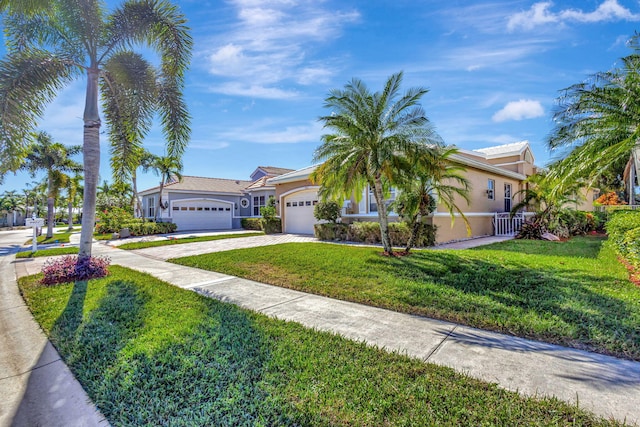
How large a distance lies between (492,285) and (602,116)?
23.3 ft

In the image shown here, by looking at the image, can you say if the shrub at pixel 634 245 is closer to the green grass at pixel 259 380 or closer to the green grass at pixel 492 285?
the green grass at pixel 492 285

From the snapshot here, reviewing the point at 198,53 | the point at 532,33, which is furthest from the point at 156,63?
the point at 532,33

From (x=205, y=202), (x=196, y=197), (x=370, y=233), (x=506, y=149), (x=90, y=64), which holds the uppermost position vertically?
(x=506, y=149)

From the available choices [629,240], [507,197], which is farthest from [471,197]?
[629,240]

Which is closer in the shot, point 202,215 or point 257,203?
point 202,215

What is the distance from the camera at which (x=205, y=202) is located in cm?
2648

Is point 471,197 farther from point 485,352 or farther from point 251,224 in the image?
point 251,224

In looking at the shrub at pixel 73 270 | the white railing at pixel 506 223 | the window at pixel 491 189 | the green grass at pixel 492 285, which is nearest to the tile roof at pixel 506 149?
the window at pixel 491 189

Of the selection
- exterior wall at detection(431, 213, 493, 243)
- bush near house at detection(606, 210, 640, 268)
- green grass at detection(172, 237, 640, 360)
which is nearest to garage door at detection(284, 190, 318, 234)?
exterior wall at detection(431, 213, 493, 243)

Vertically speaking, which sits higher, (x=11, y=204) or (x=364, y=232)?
(x=11, y=204)

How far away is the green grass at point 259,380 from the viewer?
2.47 m

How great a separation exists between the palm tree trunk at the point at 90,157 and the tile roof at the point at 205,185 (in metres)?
17.2

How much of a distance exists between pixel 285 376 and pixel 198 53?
9.77 metres

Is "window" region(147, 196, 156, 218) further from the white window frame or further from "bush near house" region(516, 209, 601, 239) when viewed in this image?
"bush near house" region(516, 209, 601, 239)
